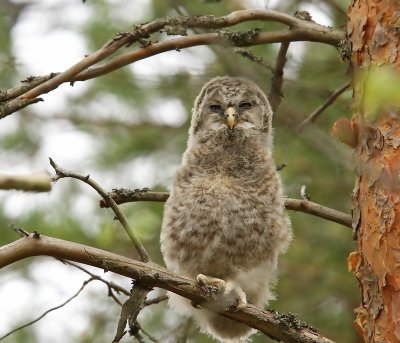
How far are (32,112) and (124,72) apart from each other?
1.10 metres

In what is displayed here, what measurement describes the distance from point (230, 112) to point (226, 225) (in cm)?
70

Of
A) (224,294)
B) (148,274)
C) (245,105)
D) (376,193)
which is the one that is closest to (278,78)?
(245,105)

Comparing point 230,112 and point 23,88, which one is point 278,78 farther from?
point 23,88

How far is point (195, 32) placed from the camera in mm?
2896

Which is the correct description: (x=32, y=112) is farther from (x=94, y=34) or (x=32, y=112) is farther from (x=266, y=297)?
(x=266, y=297)

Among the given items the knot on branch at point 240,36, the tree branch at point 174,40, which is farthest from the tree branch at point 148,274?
the knot on branch at point 240,36

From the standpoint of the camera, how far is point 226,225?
2793 millimetres

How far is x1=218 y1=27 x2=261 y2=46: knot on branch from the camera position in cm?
273

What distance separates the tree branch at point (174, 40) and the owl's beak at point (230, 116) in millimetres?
554

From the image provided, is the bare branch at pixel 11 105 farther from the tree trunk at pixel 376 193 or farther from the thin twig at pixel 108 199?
the tree trunk at pixel 376 193

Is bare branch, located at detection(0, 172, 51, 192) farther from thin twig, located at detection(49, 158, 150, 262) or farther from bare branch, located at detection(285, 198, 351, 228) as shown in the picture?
bare branch, located at detection(285, 198, 351, 228)

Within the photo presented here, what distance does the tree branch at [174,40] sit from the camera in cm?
258

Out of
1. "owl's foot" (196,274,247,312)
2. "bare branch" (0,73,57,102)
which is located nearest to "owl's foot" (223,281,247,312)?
A: "owl's foot" (196,274,247,312)

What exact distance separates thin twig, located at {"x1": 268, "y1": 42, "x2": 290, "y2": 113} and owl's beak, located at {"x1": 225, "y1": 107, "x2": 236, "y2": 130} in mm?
176
